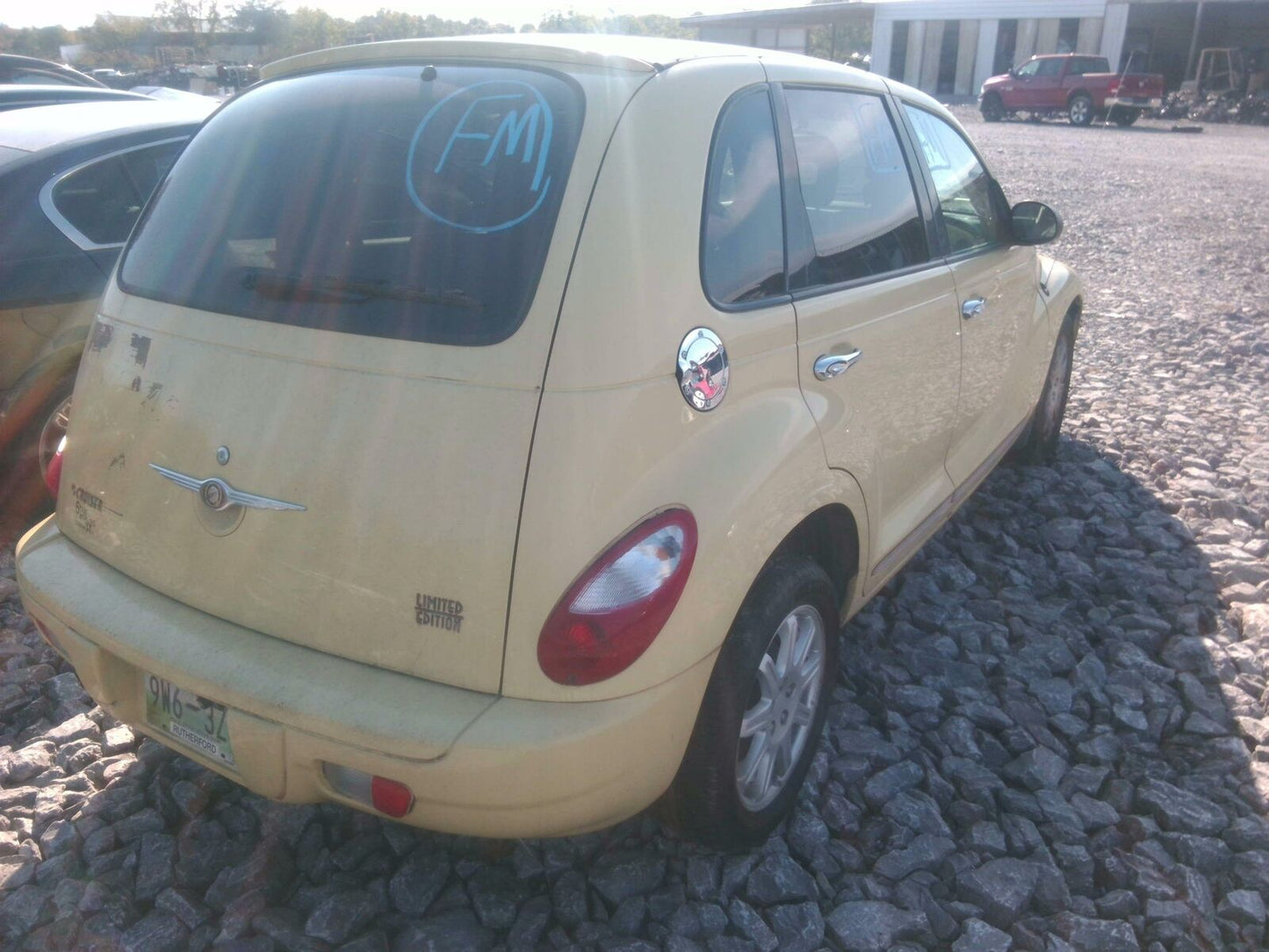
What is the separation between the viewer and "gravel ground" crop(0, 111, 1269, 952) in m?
2.48

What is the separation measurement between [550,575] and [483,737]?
0.33 m

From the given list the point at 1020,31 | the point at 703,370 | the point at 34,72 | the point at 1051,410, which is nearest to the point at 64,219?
the point at 703,370

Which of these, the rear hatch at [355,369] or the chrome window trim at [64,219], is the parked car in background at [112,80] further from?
the rear hatch at [355,369]

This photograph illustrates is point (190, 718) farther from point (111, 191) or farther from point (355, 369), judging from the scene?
point (111, 191)

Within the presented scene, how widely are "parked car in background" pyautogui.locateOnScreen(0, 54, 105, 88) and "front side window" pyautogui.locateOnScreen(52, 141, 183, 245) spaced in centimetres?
677

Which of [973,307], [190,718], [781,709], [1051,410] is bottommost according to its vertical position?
[1051,410]

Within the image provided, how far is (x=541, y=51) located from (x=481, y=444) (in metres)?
0.99

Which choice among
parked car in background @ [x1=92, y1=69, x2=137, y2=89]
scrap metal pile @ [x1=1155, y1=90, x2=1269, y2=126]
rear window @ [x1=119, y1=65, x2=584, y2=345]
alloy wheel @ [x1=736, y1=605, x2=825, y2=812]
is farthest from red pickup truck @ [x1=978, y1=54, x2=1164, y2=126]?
rear window @ [x1=119, y1=65, x2=584, y2=345]

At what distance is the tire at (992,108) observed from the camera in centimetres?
3119

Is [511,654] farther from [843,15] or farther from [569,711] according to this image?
[843,15]

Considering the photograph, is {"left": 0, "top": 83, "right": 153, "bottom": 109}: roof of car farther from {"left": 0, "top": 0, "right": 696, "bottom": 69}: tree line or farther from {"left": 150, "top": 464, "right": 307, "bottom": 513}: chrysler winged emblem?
{"left": 0, "top": 0, "right": 696, "bottom": 69}: tree line

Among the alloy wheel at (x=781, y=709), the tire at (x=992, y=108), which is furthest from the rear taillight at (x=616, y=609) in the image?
the tire at (x=992, y=108)

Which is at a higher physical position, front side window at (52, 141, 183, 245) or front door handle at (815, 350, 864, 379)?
front side window at (52, 141, 183, 245)

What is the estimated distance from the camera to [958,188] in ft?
12.5
